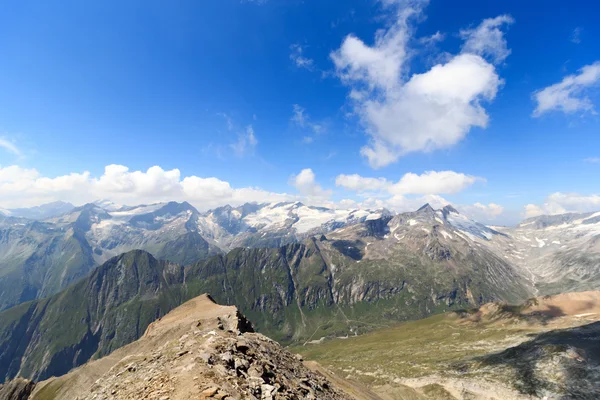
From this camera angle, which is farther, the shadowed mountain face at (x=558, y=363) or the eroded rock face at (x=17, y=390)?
the eroded rock face at (x=17, y=390)

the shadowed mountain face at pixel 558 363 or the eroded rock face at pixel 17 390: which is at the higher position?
the shadowed mountain face at pixel 558 363

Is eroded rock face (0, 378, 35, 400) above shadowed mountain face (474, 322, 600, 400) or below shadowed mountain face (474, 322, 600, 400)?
below

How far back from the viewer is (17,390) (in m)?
109

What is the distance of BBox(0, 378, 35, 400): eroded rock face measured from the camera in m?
106

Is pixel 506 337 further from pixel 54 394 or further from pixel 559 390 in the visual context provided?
pixel 54 394

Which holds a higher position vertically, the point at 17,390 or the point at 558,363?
the point at 558,363

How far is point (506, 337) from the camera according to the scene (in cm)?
17925

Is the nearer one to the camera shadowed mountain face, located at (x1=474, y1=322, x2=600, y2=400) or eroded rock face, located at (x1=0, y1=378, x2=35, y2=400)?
shadowed mountain face, located at (x1=474, y1=322, x2=600, y2=400)

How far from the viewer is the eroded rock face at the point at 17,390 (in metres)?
106

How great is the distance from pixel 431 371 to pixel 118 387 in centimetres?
14435

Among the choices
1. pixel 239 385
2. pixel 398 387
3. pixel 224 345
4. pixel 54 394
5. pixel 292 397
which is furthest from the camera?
pixel 398 387

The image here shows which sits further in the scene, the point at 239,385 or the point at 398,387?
the point at 398,387

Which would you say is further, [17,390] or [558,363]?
[17,390]

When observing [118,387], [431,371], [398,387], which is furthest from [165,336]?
[431,371]
